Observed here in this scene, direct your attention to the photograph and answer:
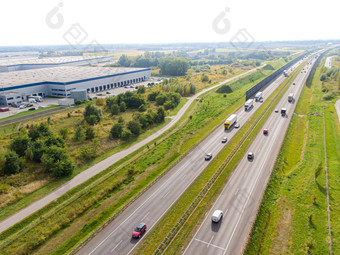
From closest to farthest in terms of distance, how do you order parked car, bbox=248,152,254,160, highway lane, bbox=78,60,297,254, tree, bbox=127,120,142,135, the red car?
highway lane, bbox=78,60,297,254 → the red car → parked car, bbox=248,152,254,160 → tree, bbox=127,120,142,135

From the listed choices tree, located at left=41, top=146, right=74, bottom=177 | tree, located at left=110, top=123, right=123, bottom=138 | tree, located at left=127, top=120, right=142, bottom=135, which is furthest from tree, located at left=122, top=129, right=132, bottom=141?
tree, located at left=41, top=146, right=74, bottom=177

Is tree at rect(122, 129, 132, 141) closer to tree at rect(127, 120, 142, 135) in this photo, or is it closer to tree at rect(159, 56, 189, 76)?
tree at rect(127, 120, 142, 135)

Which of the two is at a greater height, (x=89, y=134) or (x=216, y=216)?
(x=216, y=216)

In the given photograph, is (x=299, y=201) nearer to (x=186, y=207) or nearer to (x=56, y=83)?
(x=186, y=207)

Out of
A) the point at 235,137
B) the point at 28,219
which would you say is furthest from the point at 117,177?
the point at 235,137

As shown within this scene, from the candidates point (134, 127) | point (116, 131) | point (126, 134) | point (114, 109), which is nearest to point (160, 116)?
point (134, 127)

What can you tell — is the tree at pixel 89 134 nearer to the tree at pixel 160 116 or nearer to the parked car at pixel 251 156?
the tree at pixel 160 116

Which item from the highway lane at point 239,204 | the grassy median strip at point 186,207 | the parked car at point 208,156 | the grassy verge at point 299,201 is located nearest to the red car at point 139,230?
the grassy median strip at point 186,207
